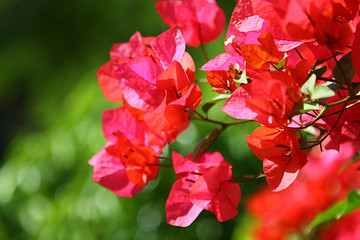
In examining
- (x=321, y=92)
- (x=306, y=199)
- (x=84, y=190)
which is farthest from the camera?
(x=84, y=190)

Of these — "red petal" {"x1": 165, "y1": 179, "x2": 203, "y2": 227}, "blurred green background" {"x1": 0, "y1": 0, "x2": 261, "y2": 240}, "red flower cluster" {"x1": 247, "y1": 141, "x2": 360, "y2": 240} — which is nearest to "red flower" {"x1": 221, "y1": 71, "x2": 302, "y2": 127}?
"red petal" {"x1": 165, "y1": 179, "x2": 203, "y2": 227}

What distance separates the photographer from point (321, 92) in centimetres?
27

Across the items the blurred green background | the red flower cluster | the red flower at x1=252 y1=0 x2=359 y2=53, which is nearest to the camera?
the red flower at x1=252 y1=0 x2=359 y2=53

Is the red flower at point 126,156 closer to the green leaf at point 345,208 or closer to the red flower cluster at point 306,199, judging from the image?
the green leaf at point 345,208

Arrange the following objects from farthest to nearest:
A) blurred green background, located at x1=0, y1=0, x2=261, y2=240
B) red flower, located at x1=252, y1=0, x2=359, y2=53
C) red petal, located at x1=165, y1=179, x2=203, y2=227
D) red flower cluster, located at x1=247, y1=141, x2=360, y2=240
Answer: blurred green background, located at x1=0, y1=0, x2=261, y2=240
red flower cluster, located at x1=247, y1=141, x2=360, y2=240
red petal, located at x1=165, y1=179, x2=203, y2=227
red flower, located at x1=252, y1=0, x2=359, y2=53

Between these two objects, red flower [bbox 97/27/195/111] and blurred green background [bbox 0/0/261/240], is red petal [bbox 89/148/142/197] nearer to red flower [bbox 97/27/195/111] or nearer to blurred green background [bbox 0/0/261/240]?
red flower [bbox 97/27/195/111]

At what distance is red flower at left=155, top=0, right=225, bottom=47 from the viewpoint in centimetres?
44

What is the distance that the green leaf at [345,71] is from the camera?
0.29 m

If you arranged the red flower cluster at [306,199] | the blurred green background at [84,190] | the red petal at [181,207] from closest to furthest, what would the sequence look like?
the red petal at [181,207], the red flower cluster at [306,199], the blurred green background at [84,190]

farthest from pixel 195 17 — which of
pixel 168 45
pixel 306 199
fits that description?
pixel 306 199

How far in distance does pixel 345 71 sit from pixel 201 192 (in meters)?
0.14

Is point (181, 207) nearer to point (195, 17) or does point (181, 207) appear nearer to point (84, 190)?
point (195, 17)

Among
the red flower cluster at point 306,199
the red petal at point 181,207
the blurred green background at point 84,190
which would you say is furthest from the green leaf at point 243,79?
the blurred green background at point 84,190

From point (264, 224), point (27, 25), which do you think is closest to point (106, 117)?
point (264, 224)
